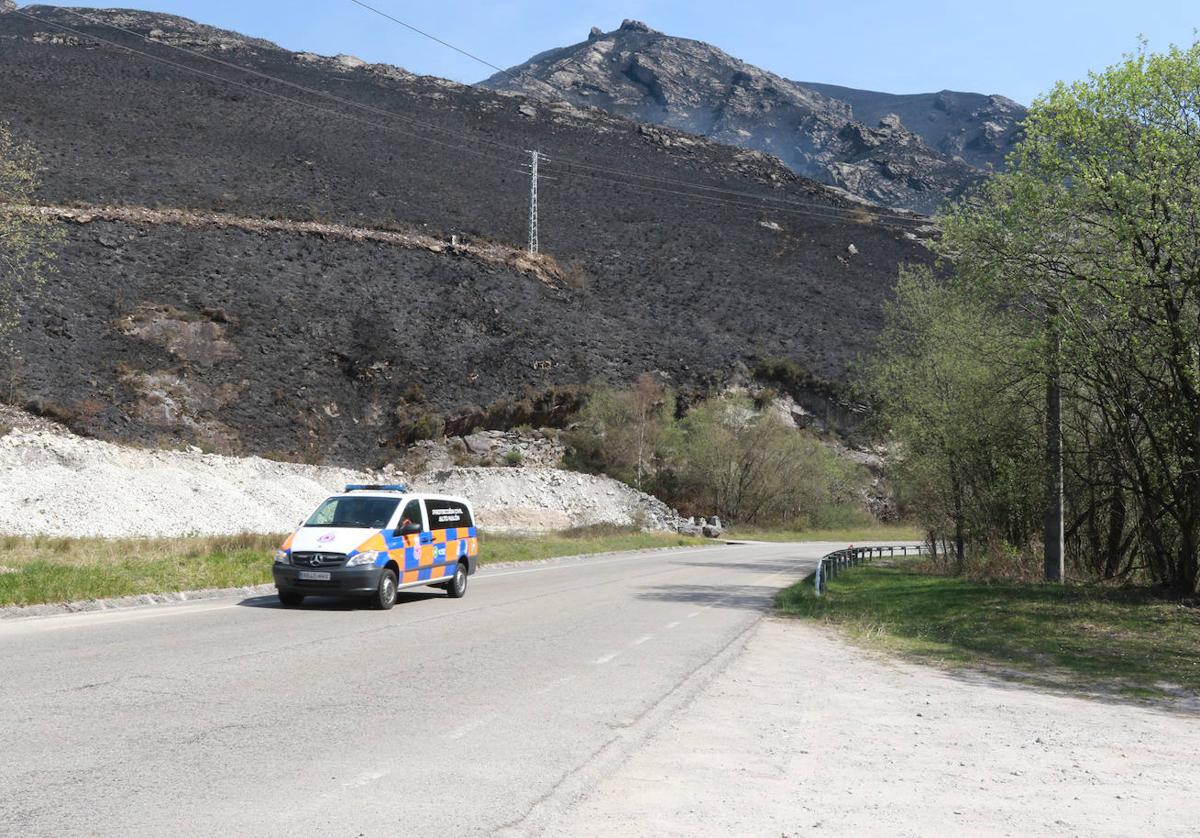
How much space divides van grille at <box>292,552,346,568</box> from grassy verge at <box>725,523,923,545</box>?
45.3 metres

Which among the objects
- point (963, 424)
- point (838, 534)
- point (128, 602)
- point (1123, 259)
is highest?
point (1123, 259)

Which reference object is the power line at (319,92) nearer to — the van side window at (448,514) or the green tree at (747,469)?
the green tree at (747,469)

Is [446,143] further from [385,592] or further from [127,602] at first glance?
[385,592]

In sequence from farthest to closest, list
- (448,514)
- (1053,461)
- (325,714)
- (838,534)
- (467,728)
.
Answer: (838,534), (1053,461), (448,514), (325,714), (467,728)

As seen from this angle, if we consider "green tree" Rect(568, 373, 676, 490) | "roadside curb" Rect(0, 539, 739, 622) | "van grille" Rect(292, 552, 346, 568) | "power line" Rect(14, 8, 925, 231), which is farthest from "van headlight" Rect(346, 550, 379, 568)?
"power line" Rect(14, 8, 925, 231)

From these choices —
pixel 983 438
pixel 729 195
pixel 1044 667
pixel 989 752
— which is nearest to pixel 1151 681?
pixel 1044 667

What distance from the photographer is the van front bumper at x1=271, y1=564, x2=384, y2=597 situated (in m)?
15.5

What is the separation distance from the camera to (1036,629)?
1563cm

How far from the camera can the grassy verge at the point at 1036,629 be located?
11.9m

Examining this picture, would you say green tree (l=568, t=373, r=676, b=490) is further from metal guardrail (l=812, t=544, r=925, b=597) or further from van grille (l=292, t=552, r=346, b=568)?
van grille (l=292, t=552, r=346, b=568)

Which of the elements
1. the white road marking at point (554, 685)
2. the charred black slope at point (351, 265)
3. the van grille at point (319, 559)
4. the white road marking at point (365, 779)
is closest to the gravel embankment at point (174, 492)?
the charred black slope at point (351, 265)

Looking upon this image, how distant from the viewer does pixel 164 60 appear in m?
98.2

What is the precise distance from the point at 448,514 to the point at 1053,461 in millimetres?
12342

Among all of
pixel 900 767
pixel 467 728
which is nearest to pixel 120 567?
pixel 467 728
